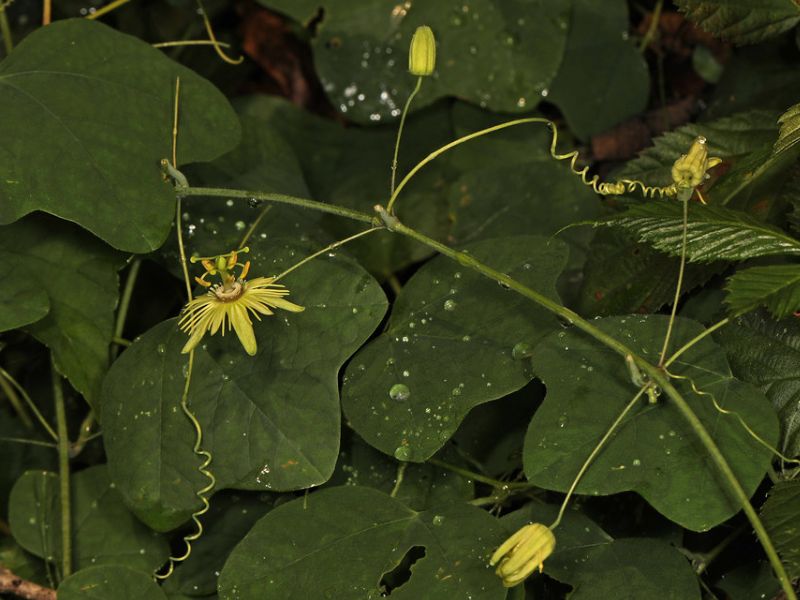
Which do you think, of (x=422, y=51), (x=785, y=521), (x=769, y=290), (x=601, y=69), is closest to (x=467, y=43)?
(x=601, y=69)

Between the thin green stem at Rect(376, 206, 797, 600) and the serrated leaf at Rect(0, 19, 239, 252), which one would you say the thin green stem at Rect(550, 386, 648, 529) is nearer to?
the thin green stem at Rect(376, 206, 797, 600)

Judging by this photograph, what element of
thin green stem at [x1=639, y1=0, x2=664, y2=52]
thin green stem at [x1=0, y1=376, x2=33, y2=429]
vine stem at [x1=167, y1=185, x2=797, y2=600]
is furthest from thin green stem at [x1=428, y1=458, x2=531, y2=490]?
thin green stem at [x1=639, y1=0, x2=664, y2=52]

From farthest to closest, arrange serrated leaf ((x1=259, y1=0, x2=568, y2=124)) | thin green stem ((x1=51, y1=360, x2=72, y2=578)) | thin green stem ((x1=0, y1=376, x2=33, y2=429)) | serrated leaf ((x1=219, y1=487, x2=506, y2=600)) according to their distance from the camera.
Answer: serrated leaf ((x1=259, y1=0, x2=568, y2=124))
thin green stem ((x1=0, y1=376, x2=33, y2=429))
thin green stem ((x1=51, y1=360, x2=72, y2=578))
serrated leaf ((x1=219, y1=487, x2=506, y2=600))

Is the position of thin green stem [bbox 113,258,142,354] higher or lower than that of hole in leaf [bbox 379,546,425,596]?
higher

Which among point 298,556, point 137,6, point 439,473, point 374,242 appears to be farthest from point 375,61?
point 298,556

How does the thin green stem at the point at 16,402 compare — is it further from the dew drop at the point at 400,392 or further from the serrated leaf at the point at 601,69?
the serrated leaf at the point at 601,69

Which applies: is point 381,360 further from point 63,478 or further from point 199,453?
point 63,478
